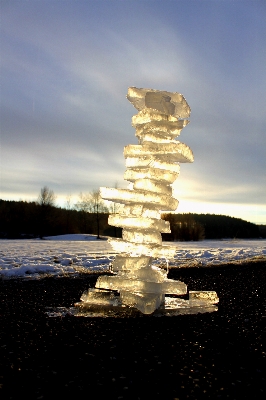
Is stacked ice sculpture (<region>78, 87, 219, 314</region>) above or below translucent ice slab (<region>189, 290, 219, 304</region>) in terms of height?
above

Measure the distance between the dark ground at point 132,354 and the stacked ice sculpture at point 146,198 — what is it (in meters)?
0.66

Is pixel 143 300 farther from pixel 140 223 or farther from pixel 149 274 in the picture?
pixel 140 223

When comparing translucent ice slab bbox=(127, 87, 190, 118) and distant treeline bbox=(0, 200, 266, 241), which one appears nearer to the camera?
translucent ice slab bbox=(127, 87, 190, 118)

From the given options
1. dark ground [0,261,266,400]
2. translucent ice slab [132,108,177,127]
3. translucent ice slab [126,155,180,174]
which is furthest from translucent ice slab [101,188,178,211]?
dark ground [0,261,266,400]

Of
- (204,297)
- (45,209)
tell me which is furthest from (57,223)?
(204,297)

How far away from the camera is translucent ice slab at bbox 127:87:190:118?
6746 mm

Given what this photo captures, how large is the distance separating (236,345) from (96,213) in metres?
53.5

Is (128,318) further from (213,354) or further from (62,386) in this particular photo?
(62,386)

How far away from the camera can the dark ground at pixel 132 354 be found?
3477mm

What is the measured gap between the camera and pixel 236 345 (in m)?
4.73

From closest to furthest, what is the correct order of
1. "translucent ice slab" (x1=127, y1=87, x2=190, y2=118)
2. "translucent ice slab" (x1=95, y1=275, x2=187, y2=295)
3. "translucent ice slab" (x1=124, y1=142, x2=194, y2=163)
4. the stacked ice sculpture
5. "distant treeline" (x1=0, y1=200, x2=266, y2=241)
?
"translucent ice slab" (x1=95, y1=275, x2=187, y2=295) < the stacked ice sculpture < "translucent ice slab" (x1=124, y1=142, x2=194, y2=163) < "translucent ice slab" (x1=127, y1=87, x2=190, y2=118) < "distant treeline" (x1=0, y1=200, x2=266, y2=241)

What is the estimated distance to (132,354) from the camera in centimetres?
433

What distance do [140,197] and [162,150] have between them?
34.2 inches

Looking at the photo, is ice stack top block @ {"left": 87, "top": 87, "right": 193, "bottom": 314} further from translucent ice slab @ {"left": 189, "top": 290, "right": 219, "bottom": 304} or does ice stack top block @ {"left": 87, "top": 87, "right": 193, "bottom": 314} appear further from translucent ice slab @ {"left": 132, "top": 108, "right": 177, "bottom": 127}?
translucent ice slab @ {"left": 189, "top": 290, "right": 219, "bottom": 304}
